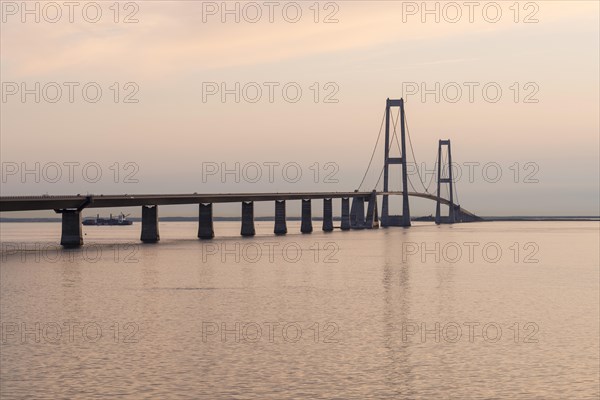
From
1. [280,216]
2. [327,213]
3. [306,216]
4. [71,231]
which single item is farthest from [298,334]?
[327,213]

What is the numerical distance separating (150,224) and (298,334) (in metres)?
102

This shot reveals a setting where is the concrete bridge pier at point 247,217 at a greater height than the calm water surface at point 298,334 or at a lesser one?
greater

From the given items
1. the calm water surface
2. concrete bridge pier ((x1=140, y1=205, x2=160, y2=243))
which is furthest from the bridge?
the calm water surface

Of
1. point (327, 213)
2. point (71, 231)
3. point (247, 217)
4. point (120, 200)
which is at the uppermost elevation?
point (120, 200)

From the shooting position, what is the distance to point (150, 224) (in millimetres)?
137000

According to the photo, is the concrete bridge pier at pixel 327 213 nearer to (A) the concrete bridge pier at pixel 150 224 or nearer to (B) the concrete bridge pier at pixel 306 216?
(B) the concrete bridge pier at pixel 306 216

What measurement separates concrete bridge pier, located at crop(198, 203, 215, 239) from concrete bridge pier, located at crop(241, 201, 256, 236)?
36.6ft

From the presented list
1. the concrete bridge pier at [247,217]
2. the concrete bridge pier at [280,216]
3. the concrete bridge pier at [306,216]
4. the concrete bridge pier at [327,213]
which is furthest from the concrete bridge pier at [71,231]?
the concrete bridge pier at [327,213]

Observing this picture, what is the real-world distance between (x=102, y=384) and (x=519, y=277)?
154ft

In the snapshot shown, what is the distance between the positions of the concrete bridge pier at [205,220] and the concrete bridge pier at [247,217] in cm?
1115

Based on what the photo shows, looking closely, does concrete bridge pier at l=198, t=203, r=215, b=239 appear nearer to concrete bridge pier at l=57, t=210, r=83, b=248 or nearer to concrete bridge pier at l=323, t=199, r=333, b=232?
concrete bridge pier at l=57, t=210, r=83, b=248

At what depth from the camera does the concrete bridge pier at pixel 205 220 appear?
5861 inches

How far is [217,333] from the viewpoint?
121 feet

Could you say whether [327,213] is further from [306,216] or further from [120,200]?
[120,200]
